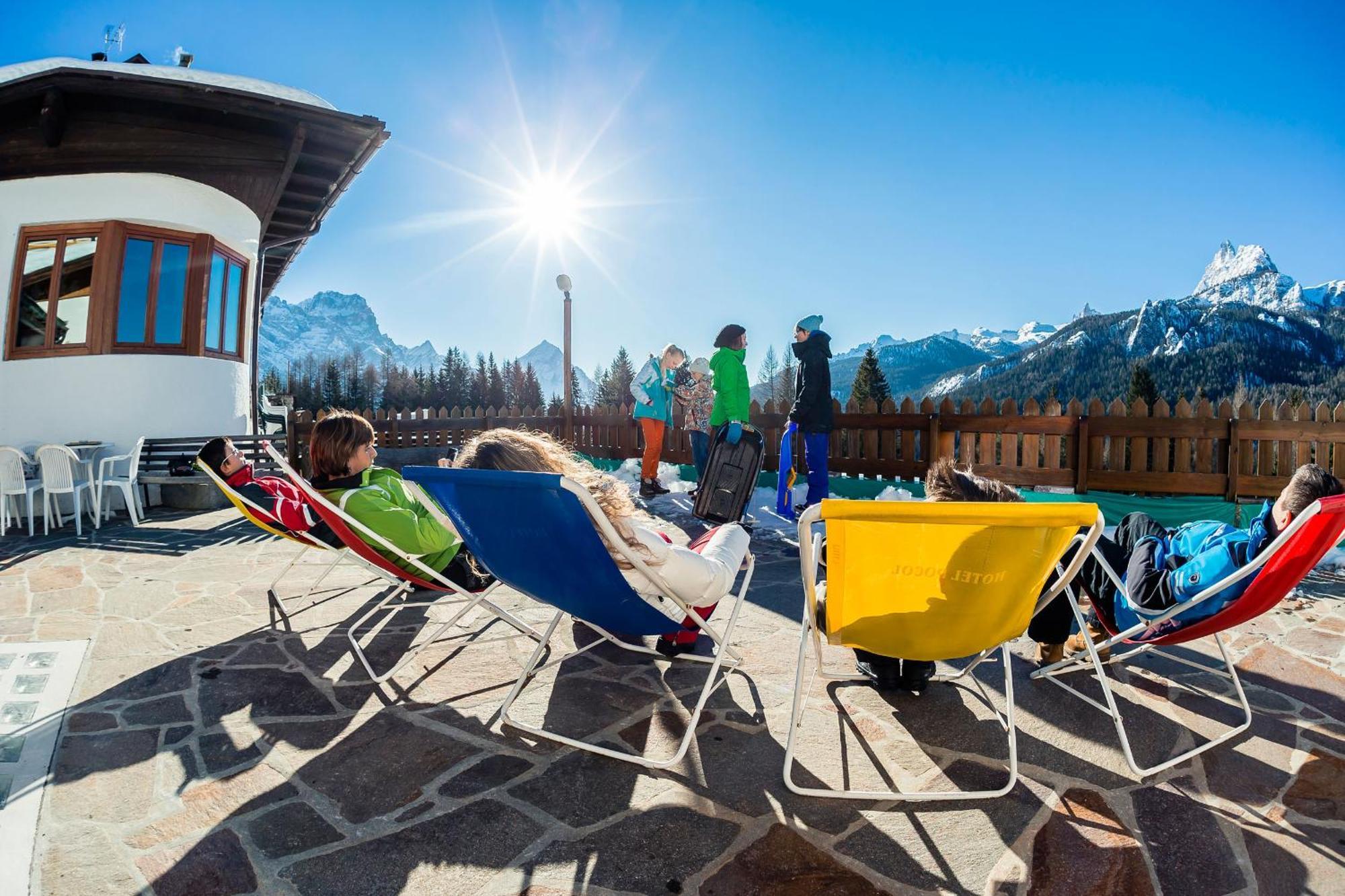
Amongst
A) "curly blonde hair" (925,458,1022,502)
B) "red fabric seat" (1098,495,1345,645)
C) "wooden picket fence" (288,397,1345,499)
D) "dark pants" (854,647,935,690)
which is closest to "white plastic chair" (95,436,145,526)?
"wooden picket fence" (288,397,1345,499)

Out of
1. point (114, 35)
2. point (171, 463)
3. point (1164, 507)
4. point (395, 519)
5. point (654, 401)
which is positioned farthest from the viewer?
point (114, 35)

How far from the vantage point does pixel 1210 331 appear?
4707 inches

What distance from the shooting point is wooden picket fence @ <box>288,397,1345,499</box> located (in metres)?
6.54

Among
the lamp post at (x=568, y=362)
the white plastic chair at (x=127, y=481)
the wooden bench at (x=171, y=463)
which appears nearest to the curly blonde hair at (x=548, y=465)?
the wooden bench at (x=171, y=463)

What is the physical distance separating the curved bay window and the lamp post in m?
5.49

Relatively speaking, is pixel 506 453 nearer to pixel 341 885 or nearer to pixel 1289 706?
pixel 341 885

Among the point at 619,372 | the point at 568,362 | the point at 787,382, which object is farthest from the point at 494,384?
the point at 568,362

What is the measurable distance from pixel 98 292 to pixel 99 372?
0.89 m

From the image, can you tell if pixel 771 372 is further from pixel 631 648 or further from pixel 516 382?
pixel 631 648

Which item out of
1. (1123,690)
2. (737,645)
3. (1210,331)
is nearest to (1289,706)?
(1123,690)

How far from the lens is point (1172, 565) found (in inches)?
91.6

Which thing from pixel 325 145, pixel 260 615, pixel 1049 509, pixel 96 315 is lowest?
pixel 260 615

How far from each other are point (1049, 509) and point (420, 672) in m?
2.41

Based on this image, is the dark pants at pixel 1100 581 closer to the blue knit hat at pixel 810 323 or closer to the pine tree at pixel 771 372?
the blue knit hat at pixel 810 323
